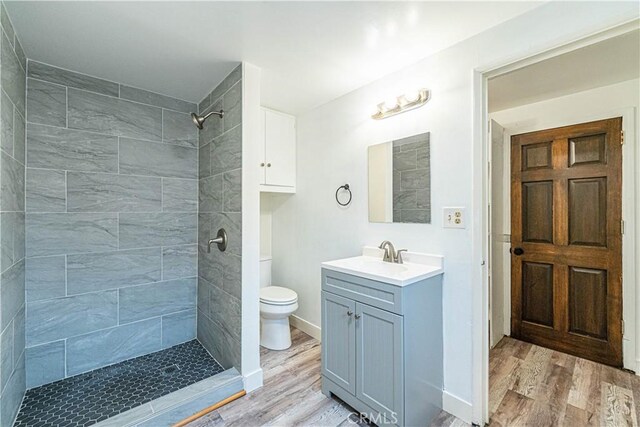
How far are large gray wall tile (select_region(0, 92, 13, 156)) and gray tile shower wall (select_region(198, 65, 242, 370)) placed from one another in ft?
3.64

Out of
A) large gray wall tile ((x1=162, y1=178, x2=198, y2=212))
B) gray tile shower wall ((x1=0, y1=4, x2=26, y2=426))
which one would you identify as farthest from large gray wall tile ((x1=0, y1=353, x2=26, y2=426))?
large gray wall tile ((x1=162, y1=178, x2=198, y2=212))

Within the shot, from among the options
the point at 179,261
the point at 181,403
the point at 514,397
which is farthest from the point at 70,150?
the point at 514,397

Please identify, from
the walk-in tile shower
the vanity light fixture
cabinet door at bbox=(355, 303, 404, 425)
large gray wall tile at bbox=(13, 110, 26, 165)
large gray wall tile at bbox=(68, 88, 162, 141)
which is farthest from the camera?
large gray wall tile at bbox=(68, 88, 162, 141)

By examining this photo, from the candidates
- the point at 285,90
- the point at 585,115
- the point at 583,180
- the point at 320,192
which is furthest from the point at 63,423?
the point at 585,115

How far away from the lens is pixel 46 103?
1.89 m

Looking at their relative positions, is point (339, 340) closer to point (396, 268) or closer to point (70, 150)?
point (396, 268)

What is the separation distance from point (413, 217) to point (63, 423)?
94.8 inches

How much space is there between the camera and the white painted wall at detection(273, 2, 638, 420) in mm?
1379

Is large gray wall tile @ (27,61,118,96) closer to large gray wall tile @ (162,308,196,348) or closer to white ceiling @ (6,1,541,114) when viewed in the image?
white ceiling @ (6,1,541,114)

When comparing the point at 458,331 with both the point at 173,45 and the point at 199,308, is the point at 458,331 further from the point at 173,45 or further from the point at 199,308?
the point at 173,45

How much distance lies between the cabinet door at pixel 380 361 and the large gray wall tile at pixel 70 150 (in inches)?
85.8

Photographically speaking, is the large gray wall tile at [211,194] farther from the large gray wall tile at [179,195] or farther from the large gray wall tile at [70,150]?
the large gray wall tile at [70,150]

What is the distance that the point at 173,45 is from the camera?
5.47ft

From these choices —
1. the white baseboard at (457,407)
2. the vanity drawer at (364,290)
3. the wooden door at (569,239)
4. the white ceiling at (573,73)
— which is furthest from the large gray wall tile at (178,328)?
the white ceiling at (573,73)
